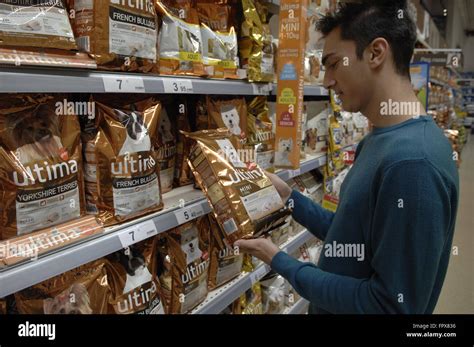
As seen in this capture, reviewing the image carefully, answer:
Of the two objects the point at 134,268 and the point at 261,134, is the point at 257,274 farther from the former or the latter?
the point at 134,268

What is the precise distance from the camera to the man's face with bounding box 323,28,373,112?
3.84 ft

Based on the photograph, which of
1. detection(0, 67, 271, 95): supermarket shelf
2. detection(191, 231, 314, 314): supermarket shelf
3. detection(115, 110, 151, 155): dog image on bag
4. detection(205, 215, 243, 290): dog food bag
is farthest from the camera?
detection(205, 215, 243, 290): dog food bag

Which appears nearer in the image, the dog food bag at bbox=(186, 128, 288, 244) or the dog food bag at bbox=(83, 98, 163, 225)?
the dog food bag at bbox=(83, 98, 163, 225)

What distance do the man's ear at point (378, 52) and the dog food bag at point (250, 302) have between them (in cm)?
123

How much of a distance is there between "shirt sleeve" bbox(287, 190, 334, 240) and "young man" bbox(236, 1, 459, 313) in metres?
0.30

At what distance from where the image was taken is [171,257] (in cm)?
149

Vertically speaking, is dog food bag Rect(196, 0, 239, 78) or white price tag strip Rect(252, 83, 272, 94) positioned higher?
dog food bag Rect(196, 0, 239, 78)

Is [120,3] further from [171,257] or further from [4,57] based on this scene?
[171,257]

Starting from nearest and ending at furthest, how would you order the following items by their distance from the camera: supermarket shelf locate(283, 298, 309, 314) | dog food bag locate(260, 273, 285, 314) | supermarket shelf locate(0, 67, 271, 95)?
1. supermarket shelf locate(0, 67, 271, 95)
2. dog food bag locate(260, 273, 285, 314)
3. supermarket shelf locate(283, 298, 309, 314)

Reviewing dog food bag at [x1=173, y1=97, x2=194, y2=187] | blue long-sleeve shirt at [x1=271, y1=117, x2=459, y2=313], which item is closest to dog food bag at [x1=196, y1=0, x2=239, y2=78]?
dog food bag at [x1=173, y1=97, x2=194, y2=187]

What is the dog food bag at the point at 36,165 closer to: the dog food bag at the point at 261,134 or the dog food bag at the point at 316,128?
the dog food bag at the point at 261,134

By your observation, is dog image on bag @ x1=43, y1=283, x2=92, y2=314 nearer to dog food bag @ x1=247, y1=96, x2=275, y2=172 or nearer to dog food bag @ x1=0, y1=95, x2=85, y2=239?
Answer: dog food bag @ x1=0, y1=95, x2=85, y2=239

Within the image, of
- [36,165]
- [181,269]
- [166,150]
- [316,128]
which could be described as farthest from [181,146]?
[316,128]

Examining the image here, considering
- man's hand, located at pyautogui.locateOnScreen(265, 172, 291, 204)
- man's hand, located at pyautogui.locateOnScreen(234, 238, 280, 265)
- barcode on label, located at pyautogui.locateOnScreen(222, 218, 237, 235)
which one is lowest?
man's hand, located at pyautogui.locateOnScreen(234, 238, 280, 265)
